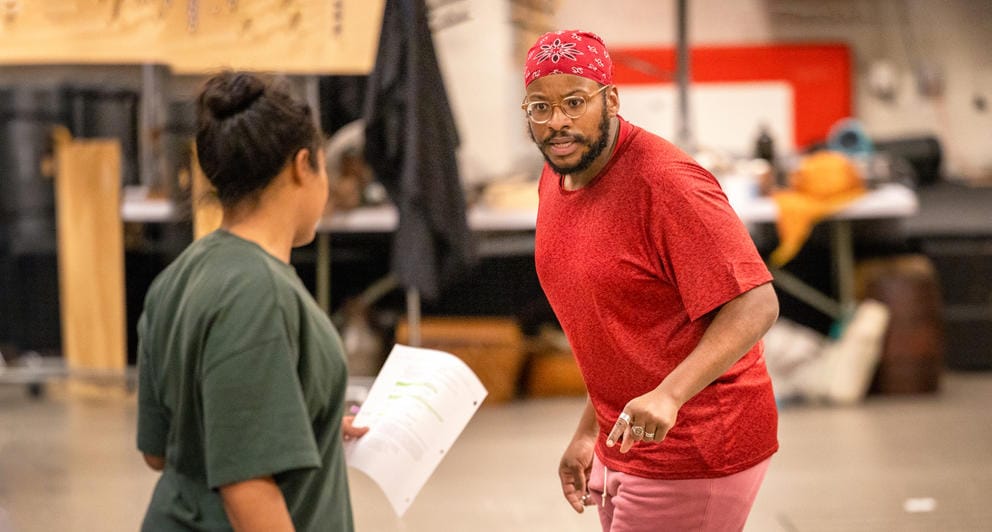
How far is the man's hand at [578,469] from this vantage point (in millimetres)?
2176

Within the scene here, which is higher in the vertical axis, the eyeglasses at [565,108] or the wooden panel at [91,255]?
the eyeglasses at [565,108]

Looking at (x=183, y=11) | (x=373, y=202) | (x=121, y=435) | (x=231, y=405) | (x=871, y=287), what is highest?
(x=183, y=11)

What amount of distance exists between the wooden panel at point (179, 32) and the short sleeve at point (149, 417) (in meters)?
2.11

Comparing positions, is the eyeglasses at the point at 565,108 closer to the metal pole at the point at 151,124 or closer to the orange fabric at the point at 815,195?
the metal pole at the point at 151,124

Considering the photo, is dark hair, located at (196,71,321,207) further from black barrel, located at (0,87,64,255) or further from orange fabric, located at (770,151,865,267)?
black barrel, located at (0,87,64,255)

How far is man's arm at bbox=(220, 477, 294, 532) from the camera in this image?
55.4 inches

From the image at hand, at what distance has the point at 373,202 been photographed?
5.70 meters

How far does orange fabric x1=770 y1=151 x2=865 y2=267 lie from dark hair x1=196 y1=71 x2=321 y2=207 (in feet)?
14.5

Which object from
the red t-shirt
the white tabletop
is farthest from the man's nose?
the white tabletop

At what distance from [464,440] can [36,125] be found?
8.94 feet

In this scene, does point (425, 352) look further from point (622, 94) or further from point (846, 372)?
point (622, 94)

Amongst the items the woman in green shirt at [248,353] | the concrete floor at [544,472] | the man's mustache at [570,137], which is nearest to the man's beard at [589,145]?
the man's mustache at [570,137]

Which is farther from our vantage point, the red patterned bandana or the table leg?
the table leg

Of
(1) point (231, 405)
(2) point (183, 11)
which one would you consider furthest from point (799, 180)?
(1) point (231, 405)
